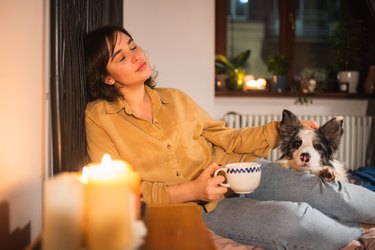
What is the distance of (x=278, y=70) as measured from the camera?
3.40 meters

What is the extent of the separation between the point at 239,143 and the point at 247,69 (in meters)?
2.17

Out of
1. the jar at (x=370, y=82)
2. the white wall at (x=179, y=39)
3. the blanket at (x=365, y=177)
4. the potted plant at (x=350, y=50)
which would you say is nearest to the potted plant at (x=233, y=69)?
the white wall at (x=179, y=39)

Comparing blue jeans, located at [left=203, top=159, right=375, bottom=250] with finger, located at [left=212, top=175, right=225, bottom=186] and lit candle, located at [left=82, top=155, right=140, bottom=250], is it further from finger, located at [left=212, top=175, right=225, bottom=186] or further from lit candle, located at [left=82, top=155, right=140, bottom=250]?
lit candle, located at [left=82, top=155, right=140, bottom=250]

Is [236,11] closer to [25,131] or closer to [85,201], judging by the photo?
[25,131]

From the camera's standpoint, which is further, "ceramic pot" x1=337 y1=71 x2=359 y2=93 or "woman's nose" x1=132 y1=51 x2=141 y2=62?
"ceramic pot" x1=337 y1=71 x2=359 y2=93

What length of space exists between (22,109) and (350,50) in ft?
10.5

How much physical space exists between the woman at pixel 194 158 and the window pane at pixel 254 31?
2147 millimetres

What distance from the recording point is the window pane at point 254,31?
11.8ft

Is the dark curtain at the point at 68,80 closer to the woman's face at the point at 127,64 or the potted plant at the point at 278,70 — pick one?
the woman's face at the point at 127,64

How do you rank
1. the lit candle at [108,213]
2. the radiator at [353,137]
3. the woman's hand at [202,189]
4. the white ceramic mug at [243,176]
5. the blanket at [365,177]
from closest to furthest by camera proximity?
the lit candle at [108,213], the white ceramic mug at [243,176], the woman's hand at [202,189], the blanket at [365,177], the radiator at [353,137]

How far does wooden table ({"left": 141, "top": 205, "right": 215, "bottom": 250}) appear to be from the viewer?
1.95ft

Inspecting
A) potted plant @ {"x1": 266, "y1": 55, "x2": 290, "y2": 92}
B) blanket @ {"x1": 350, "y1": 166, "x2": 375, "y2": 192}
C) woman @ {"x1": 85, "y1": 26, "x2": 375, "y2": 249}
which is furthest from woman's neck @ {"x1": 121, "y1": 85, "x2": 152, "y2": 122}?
potted plant @ {"x1": 266, "y1": 55, "x2": 290, "y2": 92}

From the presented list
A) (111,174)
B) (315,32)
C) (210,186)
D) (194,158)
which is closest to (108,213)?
(111,174)

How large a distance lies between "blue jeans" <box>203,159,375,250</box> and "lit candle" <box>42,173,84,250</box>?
740mm
